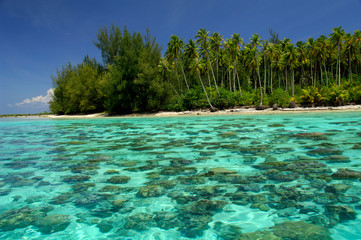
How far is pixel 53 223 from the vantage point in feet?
10.1

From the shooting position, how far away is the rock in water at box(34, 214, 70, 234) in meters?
2.96

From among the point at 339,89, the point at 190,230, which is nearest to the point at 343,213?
the point at 190,230

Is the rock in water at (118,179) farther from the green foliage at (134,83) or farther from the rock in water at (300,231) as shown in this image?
the green foliage at (134,83)

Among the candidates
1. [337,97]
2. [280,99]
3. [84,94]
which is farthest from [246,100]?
[84,94]

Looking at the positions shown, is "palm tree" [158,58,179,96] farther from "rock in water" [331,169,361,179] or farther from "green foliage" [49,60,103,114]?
"rock in water" [331,169,361,179]

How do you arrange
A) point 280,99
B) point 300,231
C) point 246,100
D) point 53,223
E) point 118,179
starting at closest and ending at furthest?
point 300,231
point 53,223
point 118,179
point 280,99
point 246,100

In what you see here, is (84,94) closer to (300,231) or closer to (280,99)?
(280,99)

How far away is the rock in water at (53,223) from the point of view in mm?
2955

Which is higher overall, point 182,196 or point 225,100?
point 225,100

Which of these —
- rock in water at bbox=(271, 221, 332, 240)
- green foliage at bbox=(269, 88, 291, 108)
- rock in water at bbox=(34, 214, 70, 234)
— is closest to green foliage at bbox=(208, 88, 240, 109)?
green foliage at bbox=(269, 88, 291, 108)

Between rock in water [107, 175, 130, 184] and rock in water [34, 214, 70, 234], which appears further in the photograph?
rock in water [107, 175, 130, 184]

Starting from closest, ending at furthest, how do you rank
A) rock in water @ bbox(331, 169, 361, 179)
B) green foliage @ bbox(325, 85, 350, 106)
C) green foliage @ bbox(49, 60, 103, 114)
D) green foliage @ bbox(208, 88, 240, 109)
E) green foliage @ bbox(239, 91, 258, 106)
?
rock in water @ bbox(331, 169, 361, 179), green foliage @ bbox(325, 85, 350, 106), green foliage @ bbox(208, 88, 240, 109), green foliage @ bbox(239, 91, 258, 106), green foliage @ bbox(49, 60, 103, 114)

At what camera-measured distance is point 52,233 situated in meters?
2.88

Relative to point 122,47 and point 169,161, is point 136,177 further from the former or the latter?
point 122,47
